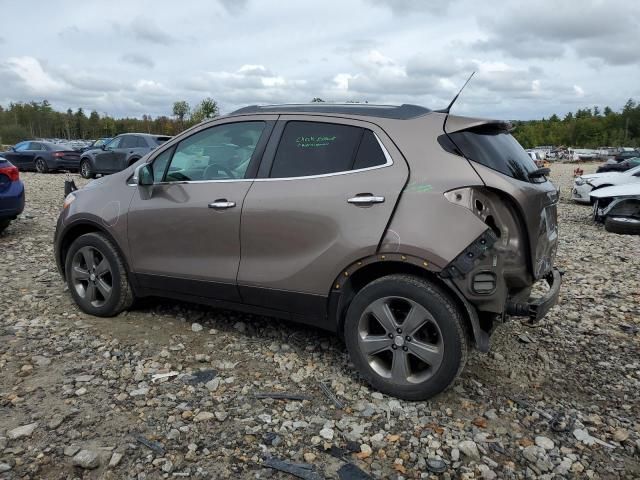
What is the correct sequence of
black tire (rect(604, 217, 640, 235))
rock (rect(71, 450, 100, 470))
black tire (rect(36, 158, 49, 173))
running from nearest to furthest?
rock (rect(71, 450, 100, 470)) < black tire (rect(604, 217, 640, 235)) < black tire (rect(36, 158, 49, 173))

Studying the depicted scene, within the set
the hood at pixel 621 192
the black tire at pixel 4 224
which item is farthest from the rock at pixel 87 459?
the hood at pixel 621 192

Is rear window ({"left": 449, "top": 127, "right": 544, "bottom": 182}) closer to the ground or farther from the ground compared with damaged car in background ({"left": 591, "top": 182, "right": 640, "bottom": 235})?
farther from the ground

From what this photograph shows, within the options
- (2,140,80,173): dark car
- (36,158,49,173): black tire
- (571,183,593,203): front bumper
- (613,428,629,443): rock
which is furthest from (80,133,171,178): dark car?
(613,428,629,443): rock

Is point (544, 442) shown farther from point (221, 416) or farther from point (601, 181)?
point (601, 181)

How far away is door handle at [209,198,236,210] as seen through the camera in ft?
12.8

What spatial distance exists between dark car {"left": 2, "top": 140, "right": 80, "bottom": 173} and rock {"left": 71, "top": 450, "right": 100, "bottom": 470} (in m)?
21.1

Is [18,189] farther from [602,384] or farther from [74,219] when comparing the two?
[602,384]

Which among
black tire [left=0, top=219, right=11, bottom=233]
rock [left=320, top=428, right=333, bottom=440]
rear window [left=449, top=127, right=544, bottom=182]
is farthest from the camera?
black tire [left=0, top=219, right=11, bottom=233]

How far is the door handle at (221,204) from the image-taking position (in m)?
3.90

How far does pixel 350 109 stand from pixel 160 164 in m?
1.66

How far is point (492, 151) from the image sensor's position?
11.2 feet

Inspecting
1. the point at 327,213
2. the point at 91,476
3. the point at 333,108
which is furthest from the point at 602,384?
the point at 91,476

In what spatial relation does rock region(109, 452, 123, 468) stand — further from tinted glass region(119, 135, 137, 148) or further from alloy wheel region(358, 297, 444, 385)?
tinted glass region(119, 135, 137, 148)

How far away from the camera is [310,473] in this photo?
277 centimetres
